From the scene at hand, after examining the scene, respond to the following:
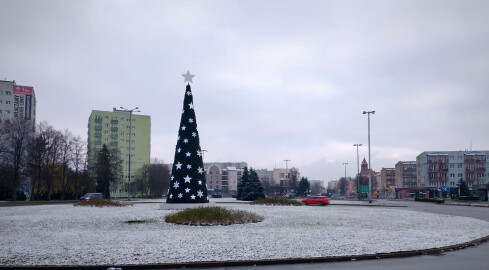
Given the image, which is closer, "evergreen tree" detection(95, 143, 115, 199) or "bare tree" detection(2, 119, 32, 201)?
"bare tree" detection(2, 119, 32, 201)

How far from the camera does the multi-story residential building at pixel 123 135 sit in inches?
4870

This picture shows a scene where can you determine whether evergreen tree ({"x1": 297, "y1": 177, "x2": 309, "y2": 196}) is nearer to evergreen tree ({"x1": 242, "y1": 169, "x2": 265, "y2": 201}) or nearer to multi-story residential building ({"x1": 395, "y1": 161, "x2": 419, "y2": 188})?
multi-story residential building ({"x1": 395, "y1": 161, "x2": 419, "y2": 188})

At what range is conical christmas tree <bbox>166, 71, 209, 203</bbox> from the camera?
3158cm

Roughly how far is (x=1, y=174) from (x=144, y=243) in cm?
4814

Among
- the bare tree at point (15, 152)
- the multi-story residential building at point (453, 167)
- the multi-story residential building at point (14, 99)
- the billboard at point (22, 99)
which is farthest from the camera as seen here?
the multi-story residential building at point (453, 167)

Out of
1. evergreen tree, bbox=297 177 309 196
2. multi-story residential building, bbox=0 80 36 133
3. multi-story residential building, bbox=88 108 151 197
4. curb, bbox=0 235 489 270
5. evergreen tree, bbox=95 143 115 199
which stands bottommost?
evergreen tree, bbox=297 177 309 196

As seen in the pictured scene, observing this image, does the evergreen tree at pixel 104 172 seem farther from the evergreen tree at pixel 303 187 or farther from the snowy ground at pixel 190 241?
the evergreen tree at pixel 303 187

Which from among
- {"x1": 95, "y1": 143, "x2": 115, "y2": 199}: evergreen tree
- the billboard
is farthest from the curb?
the billboard

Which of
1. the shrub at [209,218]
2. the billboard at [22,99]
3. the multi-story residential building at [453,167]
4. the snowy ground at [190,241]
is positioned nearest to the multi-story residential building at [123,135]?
the billboard at [22,99]

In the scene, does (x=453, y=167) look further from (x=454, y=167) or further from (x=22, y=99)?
(x=22, y=99)

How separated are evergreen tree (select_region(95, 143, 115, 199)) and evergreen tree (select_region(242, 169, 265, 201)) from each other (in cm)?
2919

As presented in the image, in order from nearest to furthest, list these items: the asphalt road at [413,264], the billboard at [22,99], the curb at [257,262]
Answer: the curb at [257,262]
the asphalt road at [413,264]
the billboard at [22,99]

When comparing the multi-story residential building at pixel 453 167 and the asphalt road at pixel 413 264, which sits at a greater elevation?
the multi-story residential building at pixel 453 167

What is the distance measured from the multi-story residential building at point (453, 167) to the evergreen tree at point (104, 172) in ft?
294
